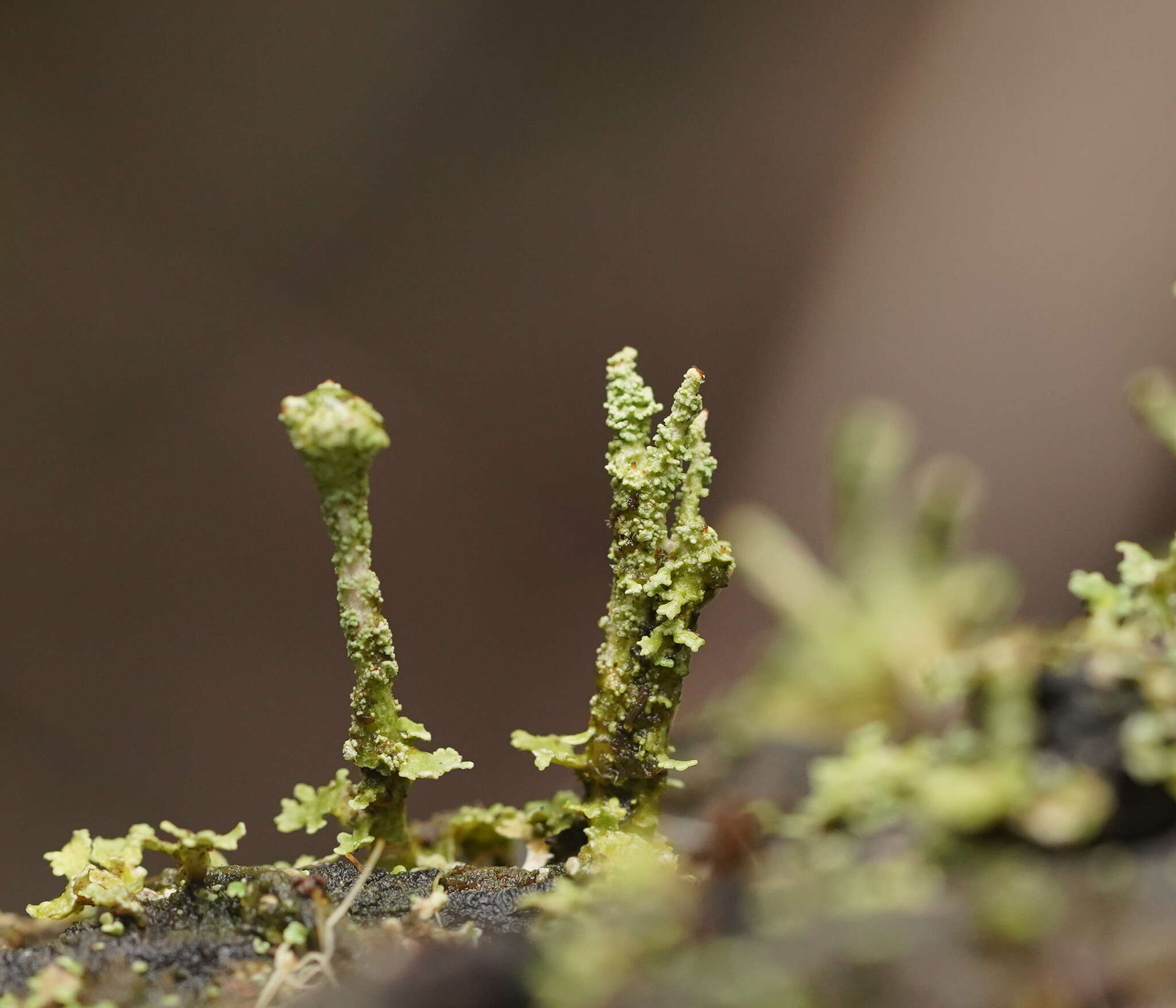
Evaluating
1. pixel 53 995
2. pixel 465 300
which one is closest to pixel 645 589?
pixel 53 995

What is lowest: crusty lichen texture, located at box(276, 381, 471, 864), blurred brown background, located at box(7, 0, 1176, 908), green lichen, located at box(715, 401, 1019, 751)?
crusty lichen texture, located at box(276, 381, 471, 864)

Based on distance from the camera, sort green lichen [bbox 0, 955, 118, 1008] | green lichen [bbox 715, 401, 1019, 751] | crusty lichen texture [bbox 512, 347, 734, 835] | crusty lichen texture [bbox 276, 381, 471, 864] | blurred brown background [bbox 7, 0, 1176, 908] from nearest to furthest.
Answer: green lichen [bbox 0, 955, 118, 1008] < crusty lichen texture [bbox 276, 381, 471, 864] < crusty lichen texture [bbox 512, 347, 734, 835] < green lichen [bbox 715, 401, 1019, 751] < blurred brown background [bbox 7, 0, 1176, 908]

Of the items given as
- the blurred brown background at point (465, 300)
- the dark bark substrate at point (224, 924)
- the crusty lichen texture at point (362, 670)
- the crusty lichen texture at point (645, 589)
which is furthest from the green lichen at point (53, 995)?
the blurred brown background at point (465, 300)

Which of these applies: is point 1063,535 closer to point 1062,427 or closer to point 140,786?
point 1062,427

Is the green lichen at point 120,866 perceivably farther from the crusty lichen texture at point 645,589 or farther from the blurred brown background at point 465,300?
the blurred brown background at point 465,300

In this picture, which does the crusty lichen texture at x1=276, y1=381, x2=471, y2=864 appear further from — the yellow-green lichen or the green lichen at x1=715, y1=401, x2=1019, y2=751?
the green lichen at x1=715, y1=401, x2=1019, y2=751

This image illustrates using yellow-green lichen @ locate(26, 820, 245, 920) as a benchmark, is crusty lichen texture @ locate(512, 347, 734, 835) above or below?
above

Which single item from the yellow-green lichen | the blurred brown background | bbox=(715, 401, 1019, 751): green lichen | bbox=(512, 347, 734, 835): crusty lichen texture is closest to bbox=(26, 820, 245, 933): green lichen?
the yellow-green lichen

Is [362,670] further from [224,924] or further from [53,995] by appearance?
[53,995]
